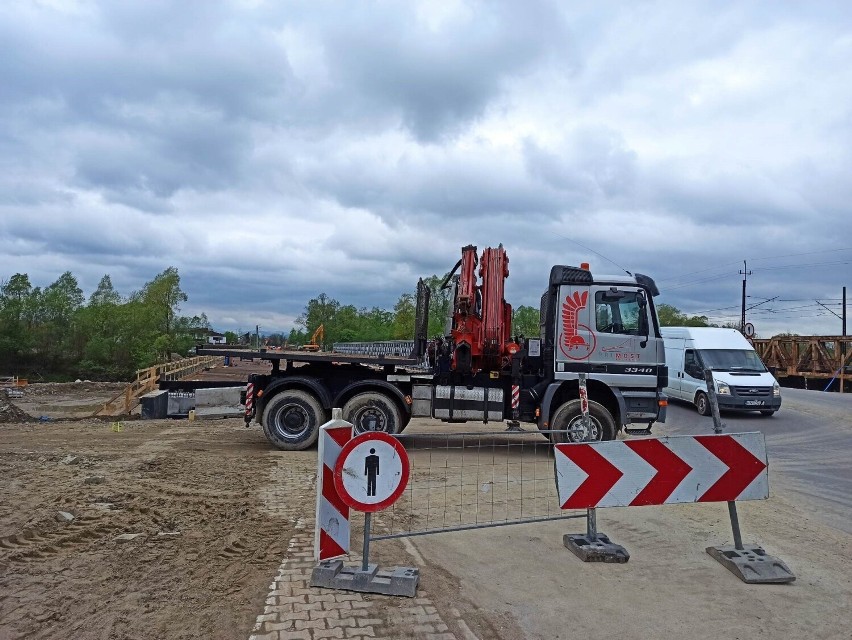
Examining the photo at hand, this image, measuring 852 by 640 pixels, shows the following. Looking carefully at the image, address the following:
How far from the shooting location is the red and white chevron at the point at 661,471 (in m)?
5.48

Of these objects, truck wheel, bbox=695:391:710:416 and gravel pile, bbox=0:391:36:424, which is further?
gravel pile, bbox=0:391:36:424

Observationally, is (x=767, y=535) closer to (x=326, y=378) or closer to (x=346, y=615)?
(x=346, y=615)

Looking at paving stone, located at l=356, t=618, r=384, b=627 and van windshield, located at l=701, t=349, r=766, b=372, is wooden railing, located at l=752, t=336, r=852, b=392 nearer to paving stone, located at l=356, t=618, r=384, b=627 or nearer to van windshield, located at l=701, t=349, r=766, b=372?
van windshield, located at l=701, t=349, r=766, b=372

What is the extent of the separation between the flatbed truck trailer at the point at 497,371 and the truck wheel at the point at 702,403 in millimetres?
8306

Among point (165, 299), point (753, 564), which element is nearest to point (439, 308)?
point (753, 564)

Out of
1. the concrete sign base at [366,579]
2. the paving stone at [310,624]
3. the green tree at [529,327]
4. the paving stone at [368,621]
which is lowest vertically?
the paving stone at [368,621]

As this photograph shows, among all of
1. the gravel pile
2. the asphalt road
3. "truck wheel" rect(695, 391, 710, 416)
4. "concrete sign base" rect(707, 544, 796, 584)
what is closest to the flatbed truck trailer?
the asphalt road

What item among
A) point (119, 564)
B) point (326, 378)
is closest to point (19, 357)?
point (326, 378)

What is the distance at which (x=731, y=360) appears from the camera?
19047 millimetres

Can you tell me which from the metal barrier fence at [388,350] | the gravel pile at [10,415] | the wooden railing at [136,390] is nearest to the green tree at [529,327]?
the metal barrier fence at [388,350]

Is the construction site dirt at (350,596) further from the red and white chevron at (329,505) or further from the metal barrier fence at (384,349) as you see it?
the metal barrier fence at (384,349)

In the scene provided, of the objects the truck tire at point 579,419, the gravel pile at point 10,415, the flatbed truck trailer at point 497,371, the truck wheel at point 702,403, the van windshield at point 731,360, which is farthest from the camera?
the gravel pile at point 10,415

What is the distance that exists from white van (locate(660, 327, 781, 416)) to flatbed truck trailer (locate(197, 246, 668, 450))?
6.38 meters

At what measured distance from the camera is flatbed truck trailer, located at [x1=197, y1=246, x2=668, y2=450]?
11.0 metres
